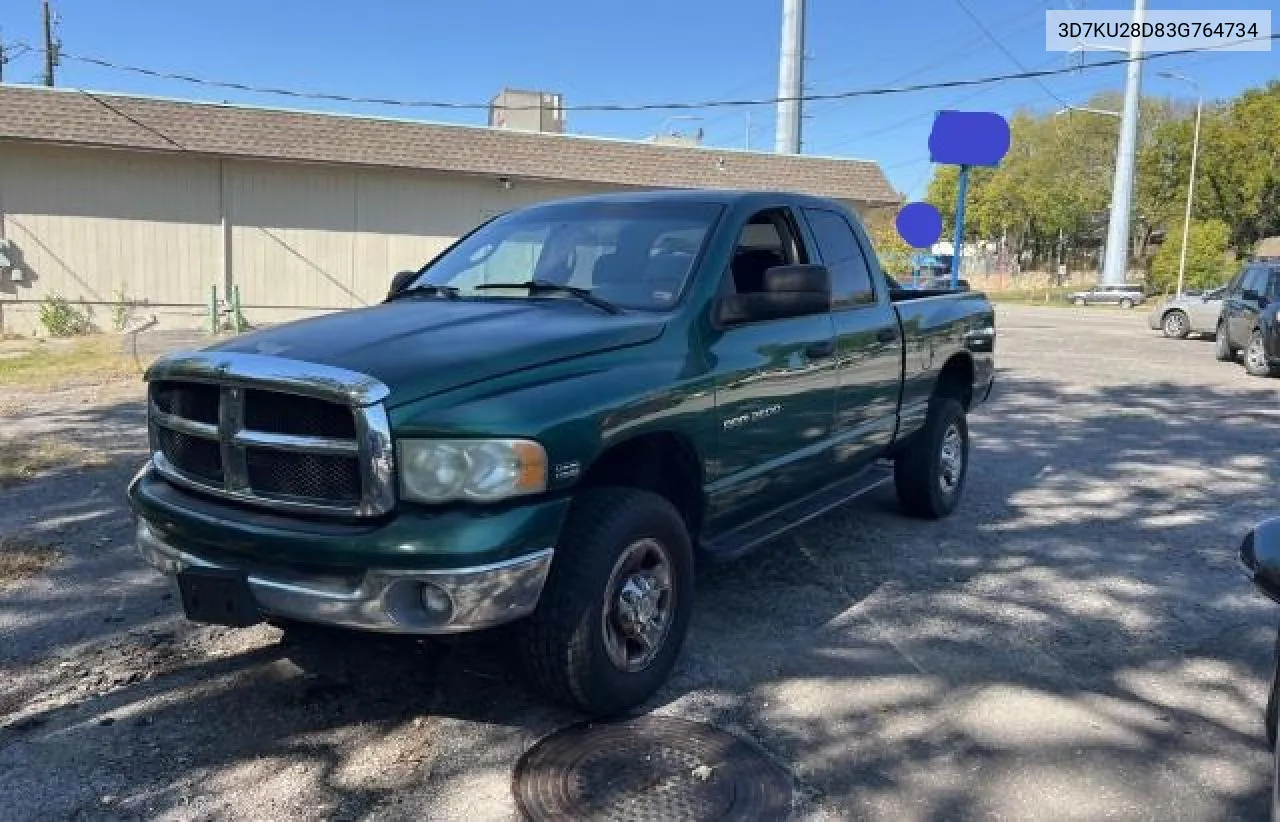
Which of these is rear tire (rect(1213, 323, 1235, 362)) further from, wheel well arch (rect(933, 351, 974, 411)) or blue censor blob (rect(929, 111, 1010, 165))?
wheel well arch (rect(933, 351, 974, 411))

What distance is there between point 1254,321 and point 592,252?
1463 centimetres

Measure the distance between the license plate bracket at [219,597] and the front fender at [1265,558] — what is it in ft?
9.27

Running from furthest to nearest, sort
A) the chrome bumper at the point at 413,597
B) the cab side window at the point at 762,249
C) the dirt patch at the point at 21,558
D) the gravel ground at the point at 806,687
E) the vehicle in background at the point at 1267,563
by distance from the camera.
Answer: the dirt patch at the point at 21,558, the cab side window at the point at 762,249, the gravel ground at the point at 806,687, the chrome bumper at the point at 413,597, the vehicle in background at the point at 1267,563

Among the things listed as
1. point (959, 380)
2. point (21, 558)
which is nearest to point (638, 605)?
point (21, 558)

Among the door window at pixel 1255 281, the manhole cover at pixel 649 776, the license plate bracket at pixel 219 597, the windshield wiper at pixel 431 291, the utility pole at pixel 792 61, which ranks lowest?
the manhole cover at pixel 649 776

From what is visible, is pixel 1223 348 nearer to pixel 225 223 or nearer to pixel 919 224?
pixel 919 224

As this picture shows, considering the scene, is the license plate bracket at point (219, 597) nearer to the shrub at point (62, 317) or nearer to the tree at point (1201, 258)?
the shrub at point (62, 317)

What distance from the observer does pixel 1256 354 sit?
15.4 meters

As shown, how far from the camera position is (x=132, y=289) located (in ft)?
61.5

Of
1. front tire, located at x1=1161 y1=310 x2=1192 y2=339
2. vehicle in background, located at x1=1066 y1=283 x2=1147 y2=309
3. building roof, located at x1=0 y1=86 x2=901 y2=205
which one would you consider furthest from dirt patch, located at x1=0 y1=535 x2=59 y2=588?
vehicle in background, located at x1=1066 y1=283 x2=1147 y2=309

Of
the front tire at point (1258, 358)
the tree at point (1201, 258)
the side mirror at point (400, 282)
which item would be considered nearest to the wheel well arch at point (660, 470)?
the side mirror at point (400, 282)

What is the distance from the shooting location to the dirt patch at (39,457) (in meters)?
7.16

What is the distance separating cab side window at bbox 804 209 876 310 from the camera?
525 centimetres

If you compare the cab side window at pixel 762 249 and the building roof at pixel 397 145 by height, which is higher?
the building roof at pixel 397 145
